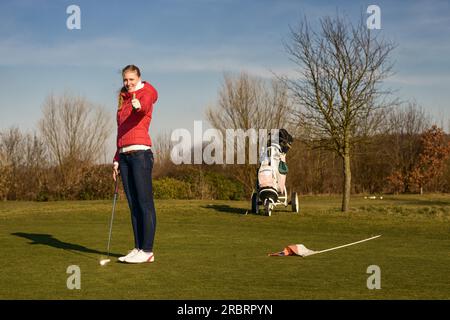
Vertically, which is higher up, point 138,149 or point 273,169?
point 138,149

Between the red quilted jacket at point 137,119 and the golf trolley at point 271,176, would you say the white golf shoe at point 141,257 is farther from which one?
the golf trolley at point 271,176

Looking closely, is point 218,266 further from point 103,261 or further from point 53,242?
point 53,242

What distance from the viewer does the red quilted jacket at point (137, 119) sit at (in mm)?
7598

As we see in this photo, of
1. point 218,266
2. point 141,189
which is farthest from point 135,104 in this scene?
point 218,266

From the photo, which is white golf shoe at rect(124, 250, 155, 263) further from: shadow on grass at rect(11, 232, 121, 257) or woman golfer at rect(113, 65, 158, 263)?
shadow on grass at rect(11, 232, 121, 257)

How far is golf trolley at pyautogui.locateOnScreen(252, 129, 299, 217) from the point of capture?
18.0m

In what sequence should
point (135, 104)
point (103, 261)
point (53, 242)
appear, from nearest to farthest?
point (135, 104), point (103, 261), point (53, 242)

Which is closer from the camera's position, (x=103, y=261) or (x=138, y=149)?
(x=103, y=261)

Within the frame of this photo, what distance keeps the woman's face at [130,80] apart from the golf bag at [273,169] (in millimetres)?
10614

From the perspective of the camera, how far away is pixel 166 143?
126 feet

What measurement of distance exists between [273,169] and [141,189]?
35.6 ft

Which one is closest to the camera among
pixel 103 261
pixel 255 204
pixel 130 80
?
pixel 103 261

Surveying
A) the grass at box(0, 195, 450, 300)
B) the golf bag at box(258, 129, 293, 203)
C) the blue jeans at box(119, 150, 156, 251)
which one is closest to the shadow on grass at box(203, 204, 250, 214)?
the golf bag at box(258, 129, 293, 203)

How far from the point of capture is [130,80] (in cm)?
763
